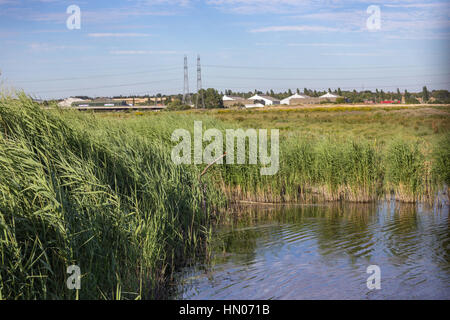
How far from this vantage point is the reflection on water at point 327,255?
7.05 meters

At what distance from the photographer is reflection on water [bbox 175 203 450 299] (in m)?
7.05

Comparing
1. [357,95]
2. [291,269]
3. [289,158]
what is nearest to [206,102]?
[357,95]

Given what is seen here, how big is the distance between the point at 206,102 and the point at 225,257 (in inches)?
3003

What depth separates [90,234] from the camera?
5.70m

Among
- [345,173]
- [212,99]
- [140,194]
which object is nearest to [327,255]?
[140,194]

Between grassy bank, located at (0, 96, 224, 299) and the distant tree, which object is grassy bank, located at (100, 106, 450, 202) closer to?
grassy bank, located at (0, 96, 224, 299)

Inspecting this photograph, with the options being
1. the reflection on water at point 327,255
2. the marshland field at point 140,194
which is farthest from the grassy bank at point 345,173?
the reflection on water at point 327,255

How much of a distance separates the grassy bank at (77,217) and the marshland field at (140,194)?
0.02 metres

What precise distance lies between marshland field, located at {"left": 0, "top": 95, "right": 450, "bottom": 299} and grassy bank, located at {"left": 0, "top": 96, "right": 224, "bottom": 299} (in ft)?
0.07

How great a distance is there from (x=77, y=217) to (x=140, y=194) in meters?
2.59

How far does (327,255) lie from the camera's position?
28.4 feet

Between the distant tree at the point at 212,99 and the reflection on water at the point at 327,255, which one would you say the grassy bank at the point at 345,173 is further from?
the distant tree at the point at 212,99

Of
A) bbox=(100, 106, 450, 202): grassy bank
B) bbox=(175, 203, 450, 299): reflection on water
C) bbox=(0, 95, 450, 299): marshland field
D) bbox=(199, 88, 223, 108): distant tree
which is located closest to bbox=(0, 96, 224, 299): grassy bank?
bbox=(0, 95, 450, 299): marshland field

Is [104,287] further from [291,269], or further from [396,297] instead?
[396,297]
